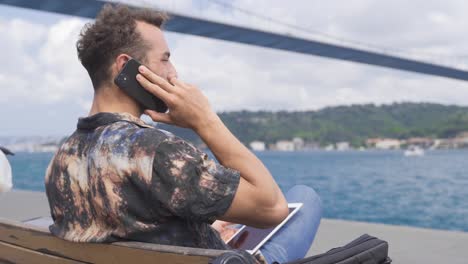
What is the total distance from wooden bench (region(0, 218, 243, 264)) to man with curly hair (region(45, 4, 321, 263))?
0.7 inches

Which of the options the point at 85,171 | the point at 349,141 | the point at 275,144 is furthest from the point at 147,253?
the point at 349,141

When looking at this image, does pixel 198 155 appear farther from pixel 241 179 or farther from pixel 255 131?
pixel 255 131

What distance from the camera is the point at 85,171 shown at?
36.2 inches

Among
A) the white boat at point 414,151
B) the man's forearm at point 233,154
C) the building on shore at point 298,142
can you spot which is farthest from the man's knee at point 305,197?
the white boat at point 414,151

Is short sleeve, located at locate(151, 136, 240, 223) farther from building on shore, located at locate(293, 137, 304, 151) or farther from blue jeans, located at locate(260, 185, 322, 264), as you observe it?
building on shore, located at locate(293, 137, 304, 151)

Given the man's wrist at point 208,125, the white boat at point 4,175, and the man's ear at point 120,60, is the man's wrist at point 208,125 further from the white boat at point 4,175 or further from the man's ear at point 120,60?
the white boat at point 4,175

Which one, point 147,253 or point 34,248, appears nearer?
point 147,253

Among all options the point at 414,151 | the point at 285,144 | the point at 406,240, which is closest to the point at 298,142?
the point at 285,144

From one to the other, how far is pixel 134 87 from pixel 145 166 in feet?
0.61

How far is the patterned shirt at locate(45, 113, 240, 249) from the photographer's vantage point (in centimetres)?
83

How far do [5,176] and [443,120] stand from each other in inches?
1556

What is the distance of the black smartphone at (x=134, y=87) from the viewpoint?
37.9 inches

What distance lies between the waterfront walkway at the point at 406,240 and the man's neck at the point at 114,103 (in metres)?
1.91

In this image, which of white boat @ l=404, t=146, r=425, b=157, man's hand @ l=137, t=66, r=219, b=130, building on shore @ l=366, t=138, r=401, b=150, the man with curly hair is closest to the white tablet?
the man with curly hair
